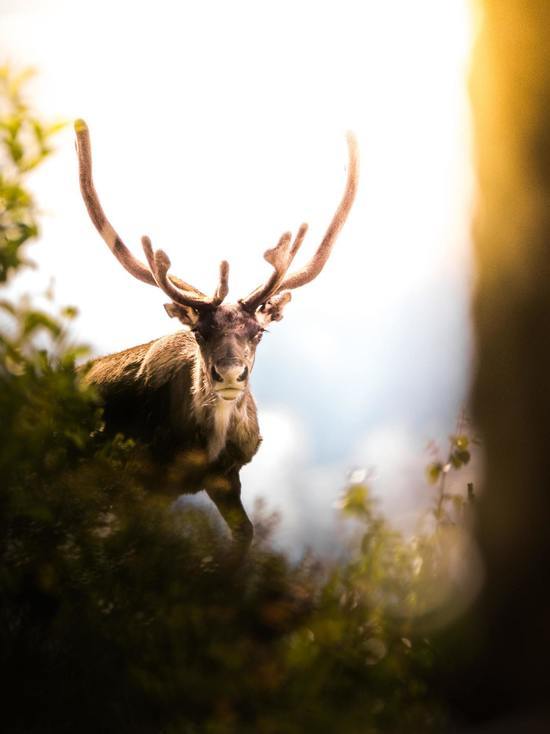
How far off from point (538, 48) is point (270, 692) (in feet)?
6.20

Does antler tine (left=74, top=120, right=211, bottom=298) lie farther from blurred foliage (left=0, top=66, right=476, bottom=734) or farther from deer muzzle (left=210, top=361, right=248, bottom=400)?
blurred foliage (left=0, top=66, right=476, bottom=734)

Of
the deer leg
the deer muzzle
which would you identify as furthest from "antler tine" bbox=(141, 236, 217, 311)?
the deer leg

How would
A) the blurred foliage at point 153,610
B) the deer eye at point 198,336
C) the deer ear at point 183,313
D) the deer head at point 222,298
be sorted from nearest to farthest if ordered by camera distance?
the blurred foliage at point 153,610 → the deer head at point 222,298 → the deer eye at point 198,336 → the deer ear at point 183,313

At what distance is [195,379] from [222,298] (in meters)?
0.52

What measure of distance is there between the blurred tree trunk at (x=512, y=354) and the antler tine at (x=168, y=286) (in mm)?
2715

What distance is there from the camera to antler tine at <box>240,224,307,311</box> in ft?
16.9

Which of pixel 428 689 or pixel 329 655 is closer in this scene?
pixel 329 655

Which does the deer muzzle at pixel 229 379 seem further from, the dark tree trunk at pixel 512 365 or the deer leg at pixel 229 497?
the dark tree trunk at pixel 512 365

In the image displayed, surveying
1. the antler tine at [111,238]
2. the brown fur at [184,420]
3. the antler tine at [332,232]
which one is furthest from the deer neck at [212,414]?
the antler tine at [332,232]

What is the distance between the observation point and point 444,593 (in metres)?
2.82

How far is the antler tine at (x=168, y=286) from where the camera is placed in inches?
201

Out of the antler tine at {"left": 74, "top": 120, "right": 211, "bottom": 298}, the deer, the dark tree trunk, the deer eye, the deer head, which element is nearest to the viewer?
the dark tree trunk

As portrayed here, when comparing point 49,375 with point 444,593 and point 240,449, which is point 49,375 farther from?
point 240,449

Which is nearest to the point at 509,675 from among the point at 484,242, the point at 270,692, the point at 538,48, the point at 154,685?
the point at 270,692
